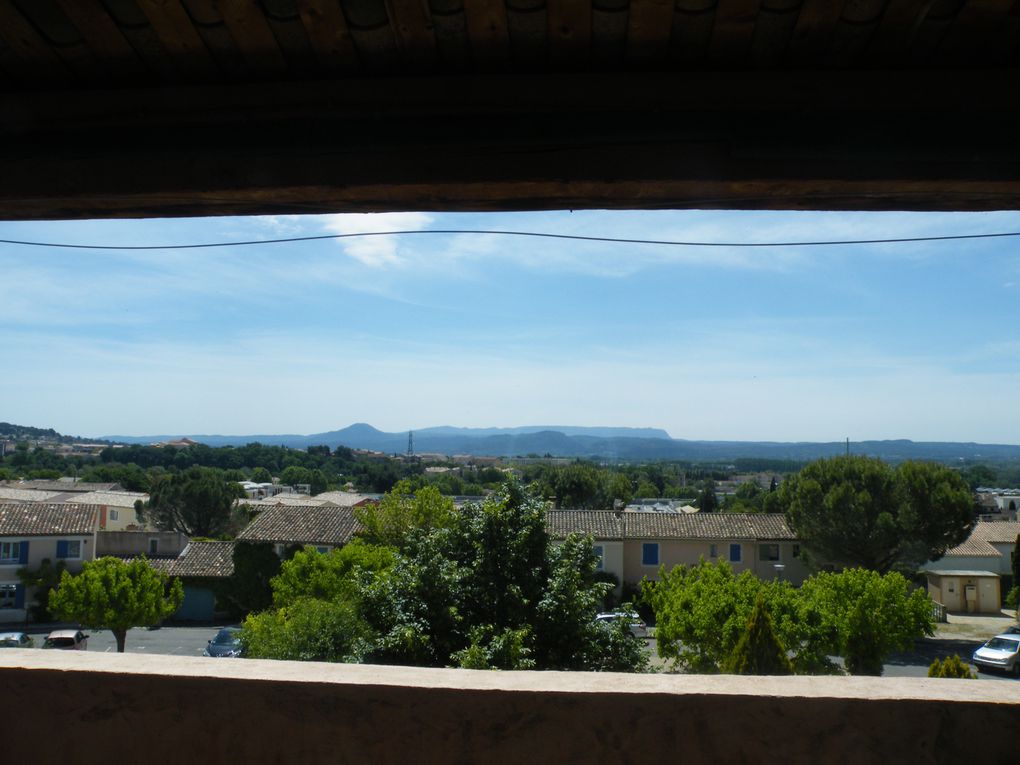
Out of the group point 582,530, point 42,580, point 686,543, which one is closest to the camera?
point 42,580

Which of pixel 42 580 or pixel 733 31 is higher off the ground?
pixel 733 31

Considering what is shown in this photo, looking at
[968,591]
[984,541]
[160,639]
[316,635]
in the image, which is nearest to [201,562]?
[160,639]

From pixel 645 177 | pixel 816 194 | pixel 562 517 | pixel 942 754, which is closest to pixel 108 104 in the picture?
pixel 645 177

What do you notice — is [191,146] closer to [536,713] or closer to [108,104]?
[108,104]

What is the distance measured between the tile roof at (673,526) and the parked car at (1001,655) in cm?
995

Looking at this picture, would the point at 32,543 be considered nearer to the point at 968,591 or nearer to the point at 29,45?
the point at 29,45

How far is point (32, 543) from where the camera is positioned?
27.8 m

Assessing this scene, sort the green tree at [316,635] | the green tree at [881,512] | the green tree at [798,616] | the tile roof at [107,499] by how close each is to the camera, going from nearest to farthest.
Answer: the green tree at [316,635] → the green tree at [798,616] → the green tree at [881,512] → the tile roof at [107,499]

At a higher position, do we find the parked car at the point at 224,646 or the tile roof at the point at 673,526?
the tile roof at the point at 673,526

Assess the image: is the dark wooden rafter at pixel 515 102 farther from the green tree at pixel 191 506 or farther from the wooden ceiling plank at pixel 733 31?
the green tree at pixel 191 506

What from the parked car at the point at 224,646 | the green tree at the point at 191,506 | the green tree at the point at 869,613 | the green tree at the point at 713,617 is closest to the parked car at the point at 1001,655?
the green tree at the point at 869,613

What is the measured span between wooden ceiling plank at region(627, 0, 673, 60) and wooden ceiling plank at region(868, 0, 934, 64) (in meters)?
0.46

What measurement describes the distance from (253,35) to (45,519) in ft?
104

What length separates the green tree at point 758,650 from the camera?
1159cm
